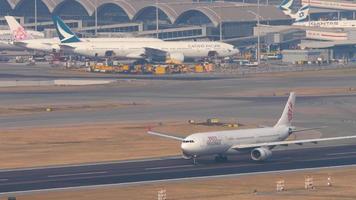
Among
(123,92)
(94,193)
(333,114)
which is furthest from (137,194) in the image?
(123,92)

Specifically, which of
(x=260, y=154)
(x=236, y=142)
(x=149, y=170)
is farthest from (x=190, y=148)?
(x=260, y=154)

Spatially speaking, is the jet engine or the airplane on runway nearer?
the airplane on runway

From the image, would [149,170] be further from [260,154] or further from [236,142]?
[260,154]

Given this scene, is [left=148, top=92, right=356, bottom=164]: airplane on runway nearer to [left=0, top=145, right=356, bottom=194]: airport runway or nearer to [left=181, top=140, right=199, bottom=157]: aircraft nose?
[left=181, top=140, right=199, bottom=157]: aircraft nose

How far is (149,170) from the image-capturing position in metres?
107

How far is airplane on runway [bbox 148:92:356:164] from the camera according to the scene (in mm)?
108062

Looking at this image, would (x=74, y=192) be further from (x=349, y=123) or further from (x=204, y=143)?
(x=349, y=123)

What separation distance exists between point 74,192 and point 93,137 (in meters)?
39.9

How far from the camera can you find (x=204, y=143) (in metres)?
108

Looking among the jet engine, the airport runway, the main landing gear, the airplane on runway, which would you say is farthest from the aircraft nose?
the jet engine

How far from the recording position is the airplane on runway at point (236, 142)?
108 metres

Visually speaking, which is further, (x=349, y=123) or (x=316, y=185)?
(x=349, y=123)

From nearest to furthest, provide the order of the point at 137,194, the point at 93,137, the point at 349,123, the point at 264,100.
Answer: the point at 137,194 < the point at 93,137 < the point at 349,123 < the point at 264,100

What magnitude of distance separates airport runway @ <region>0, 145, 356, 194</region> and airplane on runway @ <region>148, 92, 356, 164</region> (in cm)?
100
